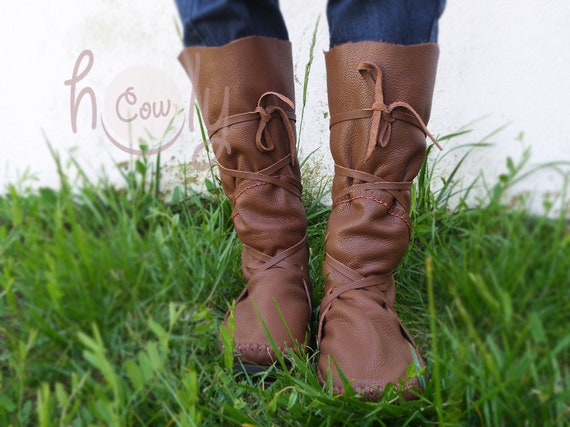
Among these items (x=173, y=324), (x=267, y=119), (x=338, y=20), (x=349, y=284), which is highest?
(x=338, y=20)

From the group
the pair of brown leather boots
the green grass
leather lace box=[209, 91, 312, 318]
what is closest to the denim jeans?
the pair of brown leather boots

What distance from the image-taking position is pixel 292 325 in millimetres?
856

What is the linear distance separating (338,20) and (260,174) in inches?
11.7

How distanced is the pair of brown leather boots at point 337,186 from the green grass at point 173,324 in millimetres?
72

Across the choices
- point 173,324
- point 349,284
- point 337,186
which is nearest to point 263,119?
point 337,186

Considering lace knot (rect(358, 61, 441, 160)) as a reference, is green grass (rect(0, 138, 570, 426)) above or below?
below

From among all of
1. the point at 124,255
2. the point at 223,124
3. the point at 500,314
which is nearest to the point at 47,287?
the point at 124,255

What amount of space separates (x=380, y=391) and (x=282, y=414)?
0.50 feet

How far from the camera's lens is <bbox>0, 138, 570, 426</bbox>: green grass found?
11.3 inches

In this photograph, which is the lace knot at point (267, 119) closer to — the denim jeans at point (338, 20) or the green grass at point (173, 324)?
the denim jeans at point (338, 20)

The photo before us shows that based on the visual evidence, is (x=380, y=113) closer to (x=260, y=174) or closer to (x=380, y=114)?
(x=380, y=114)

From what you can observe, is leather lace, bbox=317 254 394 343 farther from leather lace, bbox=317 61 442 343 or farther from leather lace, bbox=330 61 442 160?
leather lace, bbox=330 61 442 160

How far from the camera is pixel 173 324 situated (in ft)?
1.74

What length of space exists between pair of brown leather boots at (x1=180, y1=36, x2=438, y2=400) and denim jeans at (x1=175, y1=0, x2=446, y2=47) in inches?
0.8
